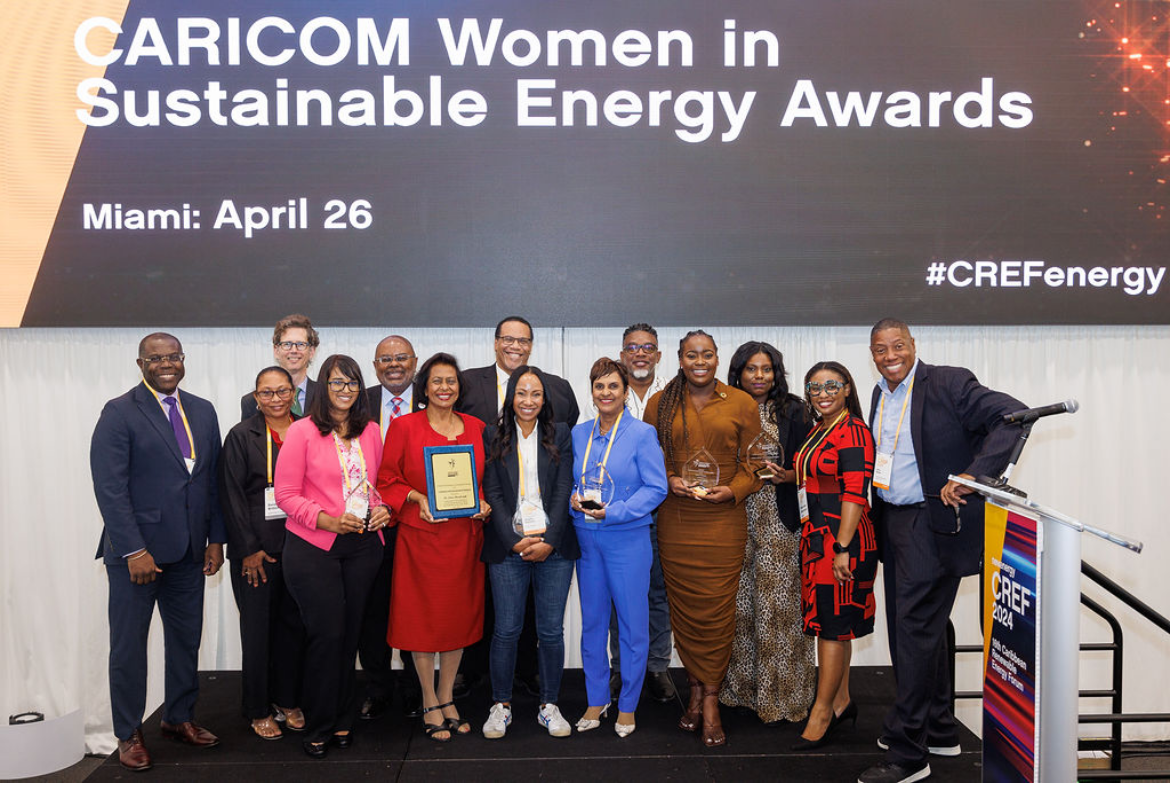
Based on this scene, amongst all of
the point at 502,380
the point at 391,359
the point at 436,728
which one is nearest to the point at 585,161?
the point at 502,380

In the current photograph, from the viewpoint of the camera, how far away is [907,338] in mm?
3473

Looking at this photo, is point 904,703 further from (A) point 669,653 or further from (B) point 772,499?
(A) point 669,653

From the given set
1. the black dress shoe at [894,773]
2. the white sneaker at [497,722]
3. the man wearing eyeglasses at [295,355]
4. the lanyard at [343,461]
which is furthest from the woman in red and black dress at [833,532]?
the man wearing eyeglasses at [295,355]

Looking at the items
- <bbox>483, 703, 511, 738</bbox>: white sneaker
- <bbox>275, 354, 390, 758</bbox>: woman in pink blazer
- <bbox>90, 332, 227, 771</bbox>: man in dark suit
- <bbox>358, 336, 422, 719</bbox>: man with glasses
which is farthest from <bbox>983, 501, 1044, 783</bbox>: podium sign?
<bbox>90, 332, 227, 771</bbox>: man in dark suit

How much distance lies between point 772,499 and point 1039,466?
8.51 feet

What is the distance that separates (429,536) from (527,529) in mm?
432

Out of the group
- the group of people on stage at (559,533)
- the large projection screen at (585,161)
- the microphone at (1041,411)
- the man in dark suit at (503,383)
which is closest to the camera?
the microphone at (1041,411)

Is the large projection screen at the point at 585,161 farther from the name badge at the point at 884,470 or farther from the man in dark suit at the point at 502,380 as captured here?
the name badge at the point at 884,470

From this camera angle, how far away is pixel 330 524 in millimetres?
3463

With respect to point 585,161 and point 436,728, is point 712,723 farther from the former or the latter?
point 585,161

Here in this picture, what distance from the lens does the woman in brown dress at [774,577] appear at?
390 centimetres

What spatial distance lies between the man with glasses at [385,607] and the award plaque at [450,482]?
65 centimetres

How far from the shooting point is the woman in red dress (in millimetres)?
3631

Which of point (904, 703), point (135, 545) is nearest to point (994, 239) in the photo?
point (904, 703)
